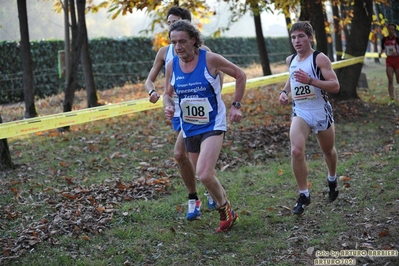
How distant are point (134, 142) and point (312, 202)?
4.65m

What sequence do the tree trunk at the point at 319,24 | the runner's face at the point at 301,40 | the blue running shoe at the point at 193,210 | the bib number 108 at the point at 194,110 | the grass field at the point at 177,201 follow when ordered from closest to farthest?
the grass field at the point at 177,201 → the bib number 108 at the point at 194,110 → the runner's face at the point at 301,40 → the blue running shoe at the point at 193,210 → the tree trunk at the point at 319,24

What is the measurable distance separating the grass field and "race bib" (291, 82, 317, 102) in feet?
4.37

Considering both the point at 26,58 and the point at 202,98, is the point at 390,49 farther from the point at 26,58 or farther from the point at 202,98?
the point at 202,98

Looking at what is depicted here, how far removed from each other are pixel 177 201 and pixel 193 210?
0.78 m

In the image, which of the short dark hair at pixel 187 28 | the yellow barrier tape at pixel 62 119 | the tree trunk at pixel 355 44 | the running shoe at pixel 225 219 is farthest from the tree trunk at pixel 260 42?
the running shoe at pixel 225 219

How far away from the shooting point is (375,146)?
10.1 meters

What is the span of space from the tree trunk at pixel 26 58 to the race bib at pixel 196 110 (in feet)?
22.3

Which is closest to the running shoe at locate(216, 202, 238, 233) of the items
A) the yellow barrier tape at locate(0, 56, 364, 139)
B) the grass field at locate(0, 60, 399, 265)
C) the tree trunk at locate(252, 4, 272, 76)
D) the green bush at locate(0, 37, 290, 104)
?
the grass field at locate(0, 60, 399, 265)

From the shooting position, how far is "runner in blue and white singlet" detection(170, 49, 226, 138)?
18.8 feet

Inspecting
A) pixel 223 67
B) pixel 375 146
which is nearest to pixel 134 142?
pixel 375 146

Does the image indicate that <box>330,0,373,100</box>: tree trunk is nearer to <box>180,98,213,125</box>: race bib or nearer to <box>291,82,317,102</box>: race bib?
<box>291,82,317,102</box>: race bib

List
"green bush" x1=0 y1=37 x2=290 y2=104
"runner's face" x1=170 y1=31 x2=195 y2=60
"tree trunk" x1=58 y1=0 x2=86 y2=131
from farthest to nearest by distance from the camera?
"green bush" x1=0 y1=37 x2=290 y2=104, "tree trunk" x1=58 y1=0 x2=86 y2=131, "runner's face" x1=170 y1=31 x2=195 y2=60

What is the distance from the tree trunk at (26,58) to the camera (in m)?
11.4

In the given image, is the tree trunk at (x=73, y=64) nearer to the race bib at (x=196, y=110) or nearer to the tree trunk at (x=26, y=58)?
the tree trunk at (x=26, y=58)
